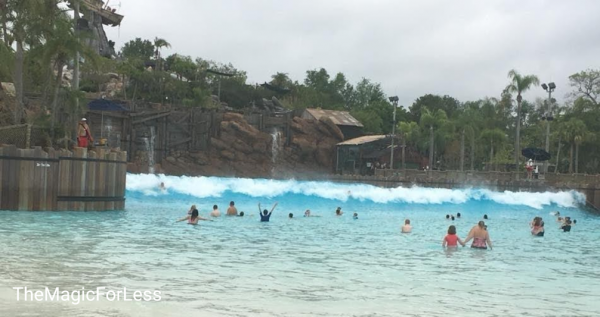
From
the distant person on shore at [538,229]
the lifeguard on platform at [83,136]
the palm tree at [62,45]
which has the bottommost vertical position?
the distant person on shore at [538,229]

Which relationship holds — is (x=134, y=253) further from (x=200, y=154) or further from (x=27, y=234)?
(x=200, y=154)

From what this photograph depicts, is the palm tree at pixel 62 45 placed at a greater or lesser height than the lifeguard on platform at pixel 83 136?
greater

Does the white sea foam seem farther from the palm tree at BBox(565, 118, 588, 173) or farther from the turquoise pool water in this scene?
the turquoise pool water

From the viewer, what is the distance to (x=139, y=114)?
83.8m

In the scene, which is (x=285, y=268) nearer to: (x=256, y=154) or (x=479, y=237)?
(x=479, y=237)

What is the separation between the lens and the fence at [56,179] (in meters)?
28.2

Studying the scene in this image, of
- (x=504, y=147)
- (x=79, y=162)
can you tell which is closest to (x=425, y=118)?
(x=504, y=147)

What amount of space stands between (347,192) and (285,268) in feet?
180

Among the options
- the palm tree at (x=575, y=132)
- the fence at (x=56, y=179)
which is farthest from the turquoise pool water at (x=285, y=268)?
the palm tree at (x=575, y=132)

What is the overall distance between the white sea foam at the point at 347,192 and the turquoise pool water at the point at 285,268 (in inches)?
1140

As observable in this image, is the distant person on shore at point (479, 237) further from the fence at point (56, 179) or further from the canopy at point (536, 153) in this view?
the canopy at point (536, 153)

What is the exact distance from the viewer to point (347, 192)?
72562mm

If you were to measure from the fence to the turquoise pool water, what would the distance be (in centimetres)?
81

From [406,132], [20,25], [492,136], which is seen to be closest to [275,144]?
[406,132]
